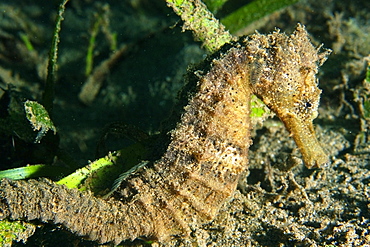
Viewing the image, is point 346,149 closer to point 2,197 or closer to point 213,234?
point 213,234

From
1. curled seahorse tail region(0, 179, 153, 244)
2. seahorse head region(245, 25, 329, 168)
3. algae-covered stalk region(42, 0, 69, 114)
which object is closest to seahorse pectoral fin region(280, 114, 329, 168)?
seahorse head region(245, 25, 329, 168)

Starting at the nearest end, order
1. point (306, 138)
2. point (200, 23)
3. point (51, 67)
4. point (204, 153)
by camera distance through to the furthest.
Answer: point (204, 153)
point (306, 138)
point (200, 23)
point (51, 67)

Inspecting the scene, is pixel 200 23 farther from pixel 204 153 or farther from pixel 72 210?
pixel 72 210

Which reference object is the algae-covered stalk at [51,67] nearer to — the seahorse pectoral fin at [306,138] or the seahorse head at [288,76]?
the seahorse head at [288,76]

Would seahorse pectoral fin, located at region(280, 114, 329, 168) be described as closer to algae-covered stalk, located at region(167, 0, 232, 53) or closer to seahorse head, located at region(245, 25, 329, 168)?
seahorse head, located at region(245, 25, 329, 168)

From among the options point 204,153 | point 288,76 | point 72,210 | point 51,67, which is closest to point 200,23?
point 288,76

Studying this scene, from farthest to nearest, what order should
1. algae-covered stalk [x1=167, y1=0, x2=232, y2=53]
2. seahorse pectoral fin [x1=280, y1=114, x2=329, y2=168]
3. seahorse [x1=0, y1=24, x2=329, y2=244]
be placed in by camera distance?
algae-covered stalk [x1=167, y1=0, x2=232, y2=53] → seahorse pectoral fin [x1=280, y1=114, x2=329, y2=168] → seahorse [x1=0, y1=24, x2=329, y2=244]

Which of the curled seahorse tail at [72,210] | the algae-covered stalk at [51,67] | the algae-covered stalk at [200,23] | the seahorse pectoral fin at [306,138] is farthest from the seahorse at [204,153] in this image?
the algae-covered stalk at [51,67]

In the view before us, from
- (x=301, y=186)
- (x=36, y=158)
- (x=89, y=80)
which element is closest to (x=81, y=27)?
(x=89, y=80)

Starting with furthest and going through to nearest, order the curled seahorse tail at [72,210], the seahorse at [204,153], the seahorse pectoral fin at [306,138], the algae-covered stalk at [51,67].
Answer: the algae-covered stalk at [51,67] → the seahorse pectoral fin at [306,138] → the seahorse at [204,153] → the curled seahorse tail at [72,210]
